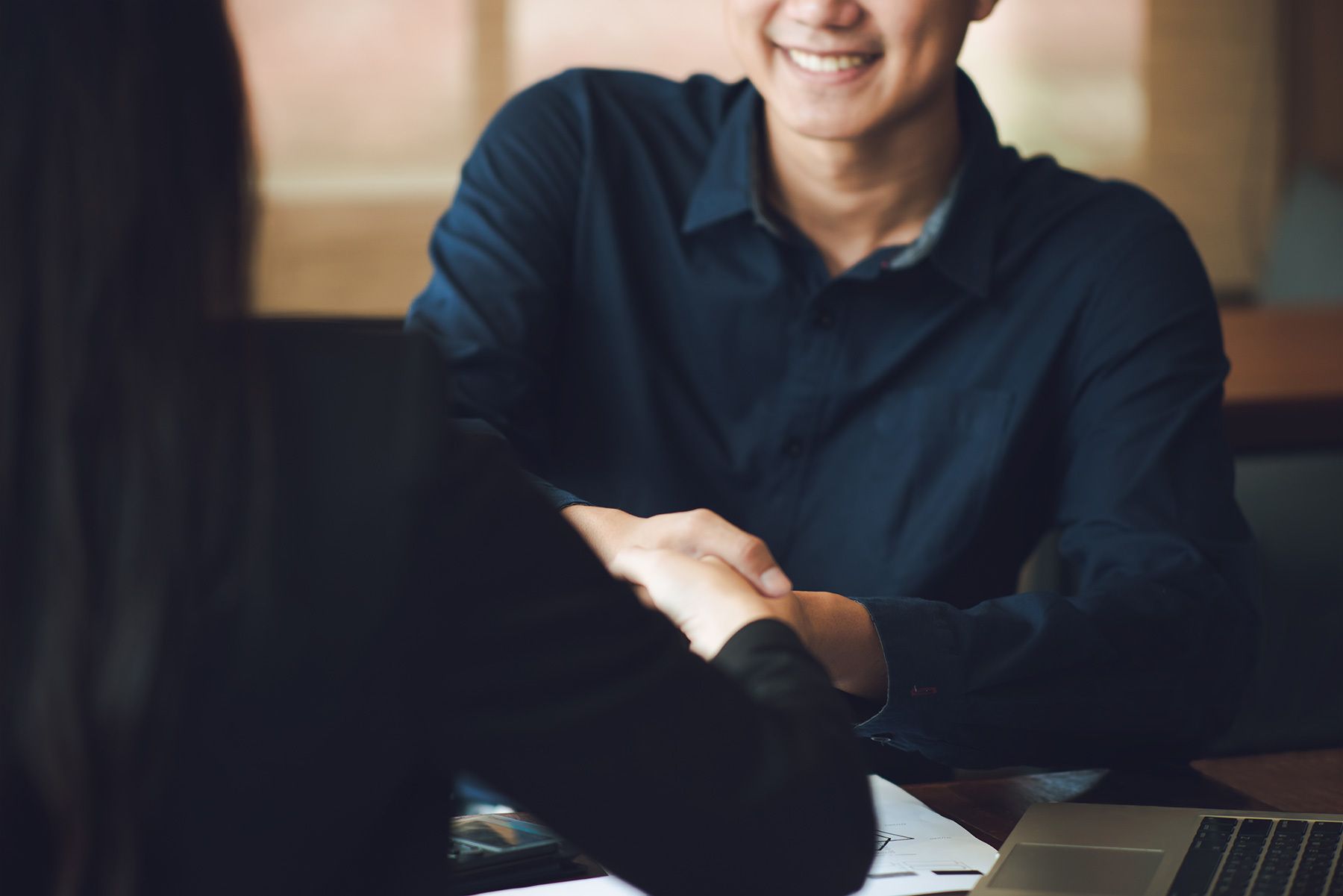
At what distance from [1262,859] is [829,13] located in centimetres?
88

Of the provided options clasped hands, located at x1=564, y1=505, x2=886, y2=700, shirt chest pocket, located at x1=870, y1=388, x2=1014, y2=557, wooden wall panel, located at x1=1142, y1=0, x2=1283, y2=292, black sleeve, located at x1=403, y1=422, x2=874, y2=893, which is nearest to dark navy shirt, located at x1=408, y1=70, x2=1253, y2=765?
shirt chest pocket, located at x1=870, y1=388, x2=1014, y2=557

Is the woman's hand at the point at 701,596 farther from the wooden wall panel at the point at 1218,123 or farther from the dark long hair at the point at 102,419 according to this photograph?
the wooden wall panel at the point at 1218,123

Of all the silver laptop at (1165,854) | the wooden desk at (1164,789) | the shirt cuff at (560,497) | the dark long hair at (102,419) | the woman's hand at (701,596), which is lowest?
the wooden desk at (1164,789)

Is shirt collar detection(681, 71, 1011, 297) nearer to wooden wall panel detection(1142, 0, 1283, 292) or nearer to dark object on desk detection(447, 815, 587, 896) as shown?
dark object on desk detection(447, 815, 587, 896)

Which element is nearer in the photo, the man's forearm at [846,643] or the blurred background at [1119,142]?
the man's forearm at [846,643]

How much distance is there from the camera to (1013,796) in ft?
3.33

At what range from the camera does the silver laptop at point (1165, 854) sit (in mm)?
804

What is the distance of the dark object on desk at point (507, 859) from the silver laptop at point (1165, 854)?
264mm

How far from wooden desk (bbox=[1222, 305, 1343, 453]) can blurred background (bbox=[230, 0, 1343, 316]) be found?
1764mm

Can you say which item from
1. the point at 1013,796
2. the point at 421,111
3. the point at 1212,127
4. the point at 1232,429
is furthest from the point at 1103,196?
the point at 1212,127

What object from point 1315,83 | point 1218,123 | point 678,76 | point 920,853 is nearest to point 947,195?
point 920,853

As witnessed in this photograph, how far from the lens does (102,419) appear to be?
0.48 metres

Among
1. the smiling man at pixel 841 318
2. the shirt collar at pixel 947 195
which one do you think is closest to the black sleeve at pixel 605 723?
the smiling man at pixel 841 318

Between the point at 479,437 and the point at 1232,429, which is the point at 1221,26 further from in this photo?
the point at 479,437
